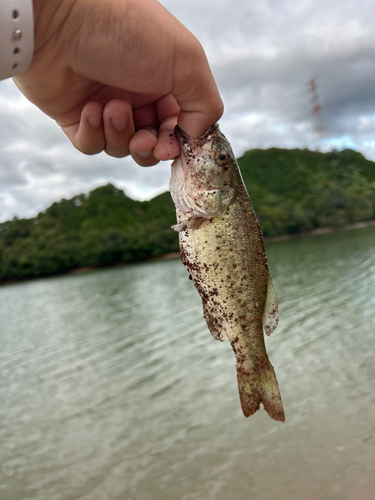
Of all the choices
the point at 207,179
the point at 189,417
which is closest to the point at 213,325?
the point at 207,179

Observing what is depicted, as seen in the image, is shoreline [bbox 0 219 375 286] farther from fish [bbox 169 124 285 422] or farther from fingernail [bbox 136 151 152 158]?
fingernail [bbox 136 151 152 158]

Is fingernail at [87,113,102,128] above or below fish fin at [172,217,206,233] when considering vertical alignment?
above

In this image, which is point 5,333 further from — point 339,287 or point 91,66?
point 91,66

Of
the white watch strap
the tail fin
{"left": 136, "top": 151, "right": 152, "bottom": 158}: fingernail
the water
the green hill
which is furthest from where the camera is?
the green hill

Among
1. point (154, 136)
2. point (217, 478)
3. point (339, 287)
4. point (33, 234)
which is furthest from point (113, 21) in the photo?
point (33, 234)

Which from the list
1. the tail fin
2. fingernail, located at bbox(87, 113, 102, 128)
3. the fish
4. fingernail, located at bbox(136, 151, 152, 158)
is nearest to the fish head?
the fish

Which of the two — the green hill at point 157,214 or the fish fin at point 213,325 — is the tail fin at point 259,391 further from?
the green hill at point 157,214
